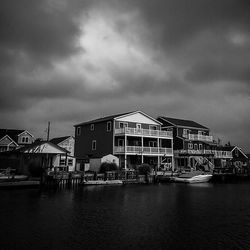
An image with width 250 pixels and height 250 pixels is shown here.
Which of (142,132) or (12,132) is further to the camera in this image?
(12,132)

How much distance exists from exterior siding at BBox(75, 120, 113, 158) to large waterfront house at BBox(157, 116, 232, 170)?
48.8 feet

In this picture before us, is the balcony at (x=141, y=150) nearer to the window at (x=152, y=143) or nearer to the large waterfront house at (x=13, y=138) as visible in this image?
the window at (x=152, y=143)

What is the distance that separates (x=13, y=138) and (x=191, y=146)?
146ft

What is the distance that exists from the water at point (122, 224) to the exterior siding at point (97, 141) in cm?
2492

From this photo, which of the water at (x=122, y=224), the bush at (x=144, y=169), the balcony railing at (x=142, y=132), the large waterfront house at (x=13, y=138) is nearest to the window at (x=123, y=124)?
the balcony railing at (x=142, y=132)

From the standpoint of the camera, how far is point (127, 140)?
49.4m

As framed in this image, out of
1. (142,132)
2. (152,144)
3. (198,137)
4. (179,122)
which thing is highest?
(179,122)

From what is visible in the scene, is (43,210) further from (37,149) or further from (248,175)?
(248,175)

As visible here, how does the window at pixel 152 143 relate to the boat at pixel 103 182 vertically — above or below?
above

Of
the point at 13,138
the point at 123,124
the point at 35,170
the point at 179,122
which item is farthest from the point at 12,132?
the point at 179,122

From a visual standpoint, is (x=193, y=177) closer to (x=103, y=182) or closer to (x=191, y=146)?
(x=191, y=146)

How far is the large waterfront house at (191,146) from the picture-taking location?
55.0 metres

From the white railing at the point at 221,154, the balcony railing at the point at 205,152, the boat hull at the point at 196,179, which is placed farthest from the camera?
the white railing at the point at 221,154

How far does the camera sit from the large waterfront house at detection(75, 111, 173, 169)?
153 ft
